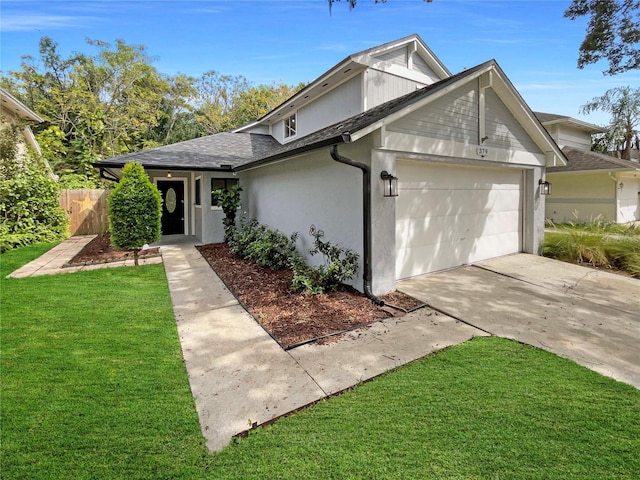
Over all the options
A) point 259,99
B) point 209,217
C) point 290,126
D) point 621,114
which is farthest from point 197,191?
point 621,114

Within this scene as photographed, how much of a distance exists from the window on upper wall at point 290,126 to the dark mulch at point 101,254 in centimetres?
687

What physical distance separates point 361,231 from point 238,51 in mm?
9426

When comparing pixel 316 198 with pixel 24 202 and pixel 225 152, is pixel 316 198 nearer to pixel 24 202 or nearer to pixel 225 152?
pixel 225 152

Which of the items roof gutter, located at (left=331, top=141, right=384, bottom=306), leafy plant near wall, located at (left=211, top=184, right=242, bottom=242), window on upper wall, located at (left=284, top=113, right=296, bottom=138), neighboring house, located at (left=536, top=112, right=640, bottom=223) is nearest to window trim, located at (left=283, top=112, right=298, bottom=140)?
window on upper wall, located at (left=284, top=113, right=296, bottom=138)

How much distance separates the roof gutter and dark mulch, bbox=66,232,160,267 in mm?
6691

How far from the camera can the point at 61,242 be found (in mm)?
11883

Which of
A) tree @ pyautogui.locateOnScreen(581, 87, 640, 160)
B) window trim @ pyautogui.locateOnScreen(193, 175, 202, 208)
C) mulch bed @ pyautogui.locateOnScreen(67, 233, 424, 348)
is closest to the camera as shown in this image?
mulch bed @ pyautogui.locateOnScreen(67, 233, 424, 348)

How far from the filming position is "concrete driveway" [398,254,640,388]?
3.85 metres

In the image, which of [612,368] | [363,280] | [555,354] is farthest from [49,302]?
[612,368]

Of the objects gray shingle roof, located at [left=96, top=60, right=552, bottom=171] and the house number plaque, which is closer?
gray shingle roof, located at [left=96, top=60, right=552, bottom=171]

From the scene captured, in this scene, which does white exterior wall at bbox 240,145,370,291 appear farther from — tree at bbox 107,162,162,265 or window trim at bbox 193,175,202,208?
tree at bbox 107,162,162,265

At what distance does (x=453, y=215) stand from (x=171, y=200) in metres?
10.5

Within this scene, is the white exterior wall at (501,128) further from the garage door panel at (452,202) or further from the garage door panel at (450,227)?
the garage door panel at (450,227)

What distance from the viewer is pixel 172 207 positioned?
13039mm
